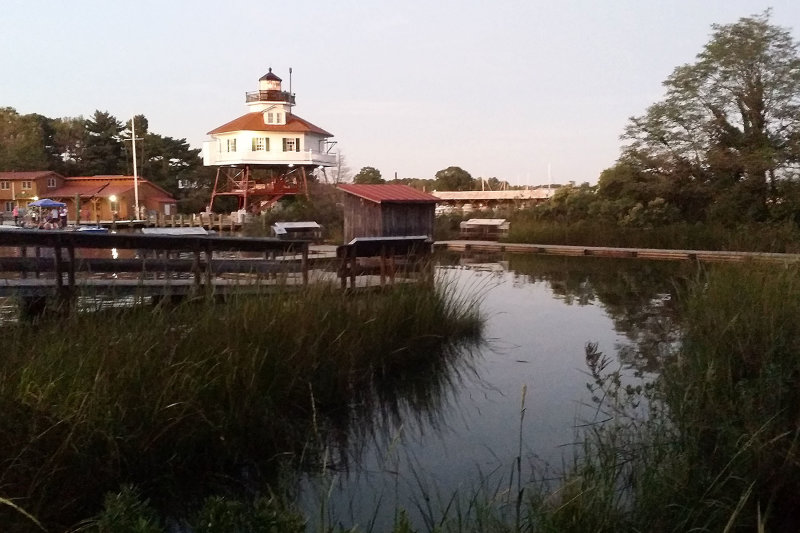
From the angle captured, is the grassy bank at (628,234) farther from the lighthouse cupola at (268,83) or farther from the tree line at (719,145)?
the lighthouse cupola at (268,83)

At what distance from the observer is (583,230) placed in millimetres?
28031

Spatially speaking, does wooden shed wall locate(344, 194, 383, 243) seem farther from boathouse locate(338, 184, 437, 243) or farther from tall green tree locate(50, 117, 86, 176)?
tall green tree locate(50, 117, 86, 176)

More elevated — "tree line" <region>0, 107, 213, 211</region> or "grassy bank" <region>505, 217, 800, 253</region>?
"tree line" <region>0, 107, 213, 211</region>

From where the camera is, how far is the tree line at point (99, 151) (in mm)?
56906

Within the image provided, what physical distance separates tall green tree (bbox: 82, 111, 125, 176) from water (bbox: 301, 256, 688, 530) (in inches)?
1990

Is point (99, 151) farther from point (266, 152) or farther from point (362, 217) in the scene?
point (362, 217)

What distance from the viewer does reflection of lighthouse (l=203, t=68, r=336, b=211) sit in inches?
1852

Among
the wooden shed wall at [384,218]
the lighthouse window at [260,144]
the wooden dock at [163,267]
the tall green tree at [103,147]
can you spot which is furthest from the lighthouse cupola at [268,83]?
the wooden dock at [163,267]

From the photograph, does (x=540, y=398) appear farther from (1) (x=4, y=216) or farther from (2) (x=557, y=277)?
(1) (x=4, y=216)

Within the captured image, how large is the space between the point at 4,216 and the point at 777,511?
48.9m

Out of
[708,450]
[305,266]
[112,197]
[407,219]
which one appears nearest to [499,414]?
[708,450]

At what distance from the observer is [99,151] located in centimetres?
5944

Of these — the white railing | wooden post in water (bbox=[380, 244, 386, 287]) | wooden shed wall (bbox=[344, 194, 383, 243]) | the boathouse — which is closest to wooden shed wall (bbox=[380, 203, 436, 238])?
the boathouse

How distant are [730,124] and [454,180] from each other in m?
38.9
